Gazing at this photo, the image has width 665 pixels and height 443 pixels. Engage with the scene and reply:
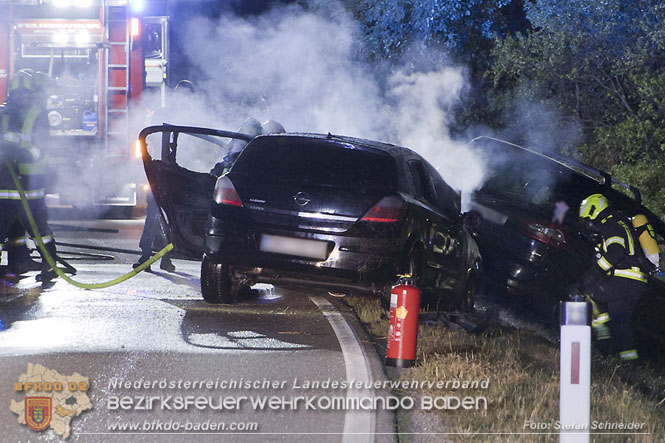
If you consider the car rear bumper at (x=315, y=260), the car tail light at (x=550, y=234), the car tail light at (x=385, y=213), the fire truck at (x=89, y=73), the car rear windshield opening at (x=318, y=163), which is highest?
the fire truck at (x=89, y=73)

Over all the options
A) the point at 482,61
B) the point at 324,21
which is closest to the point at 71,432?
the point at 482,61

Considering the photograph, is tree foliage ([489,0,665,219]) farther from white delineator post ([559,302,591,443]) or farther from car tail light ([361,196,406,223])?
white delineator post ([559,302,591,443])

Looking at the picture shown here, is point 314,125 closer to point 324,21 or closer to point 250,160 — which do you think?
point 324,21

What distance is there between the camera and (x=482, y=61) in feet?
69.4

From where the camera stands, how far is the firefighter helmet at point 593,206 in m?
7.79

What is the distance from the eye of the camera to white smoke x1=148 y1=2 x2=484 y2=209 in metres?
17.3

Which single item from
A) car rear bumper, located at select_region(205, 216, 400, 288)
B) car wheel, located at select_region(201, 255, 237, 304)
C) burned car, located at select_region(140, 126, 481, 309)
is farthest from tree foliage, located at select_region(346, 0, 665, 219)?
car wheel, located at select_region(201, 255, 237, 304)

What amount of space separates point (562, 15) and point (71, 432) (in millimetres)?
13552

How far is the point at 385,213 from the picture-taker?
7.71 meters

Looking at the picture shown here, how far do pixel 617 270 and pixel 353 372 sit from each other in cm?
257

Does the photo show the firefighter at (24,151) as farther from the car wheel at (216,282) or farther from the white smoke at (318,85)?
the white smoke at (318,85)

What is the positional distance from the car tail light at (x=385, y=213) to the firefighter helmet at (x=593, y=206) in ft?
4.79

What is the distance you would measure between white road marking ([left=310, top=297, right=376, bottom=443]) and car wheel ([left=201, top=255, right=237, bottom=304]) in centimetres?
88

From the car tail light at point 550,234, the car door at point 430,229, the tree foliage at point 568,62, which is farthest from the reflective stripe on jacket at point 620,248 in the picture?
the tree foliage at point 568,62
